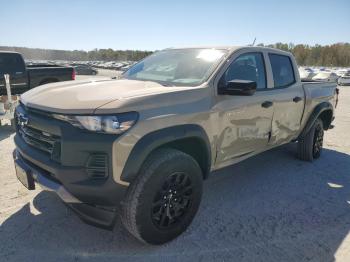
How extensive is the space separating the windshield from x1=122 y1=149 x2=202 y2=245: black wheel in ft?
3.08

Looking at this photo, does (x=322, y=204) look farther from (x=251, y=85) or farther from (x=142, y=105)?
(x=142, y=105)

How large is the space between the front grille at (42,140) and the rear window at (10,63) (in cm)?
823

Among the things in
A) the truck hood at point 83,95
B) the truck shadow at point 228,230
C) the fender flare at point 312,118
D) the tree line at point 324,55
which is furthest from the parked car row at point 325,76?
the tree line at point 324,55

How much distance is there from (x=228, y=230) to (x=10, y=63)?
9552 mm

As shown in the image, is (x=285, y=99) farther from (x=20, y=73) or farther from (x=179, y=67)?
(x=20, y=73)

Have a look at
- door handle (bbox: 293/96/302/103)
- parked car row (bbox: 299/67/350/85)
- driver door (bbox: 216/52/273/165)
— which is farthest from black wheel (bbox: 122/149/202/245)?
parked car row (bbox: 299/67/350/85)

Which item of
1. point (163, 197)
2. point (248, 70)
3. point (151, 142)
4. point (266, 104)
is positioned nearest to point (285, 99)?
point (266, 104)

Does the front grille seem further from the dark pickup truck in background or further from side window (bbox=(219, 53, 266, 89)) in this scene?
the dark pickup truck in background

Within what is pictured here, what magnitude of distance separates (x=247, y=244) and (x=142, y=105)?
163 centimetres

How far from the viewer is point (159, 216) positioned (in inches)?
123

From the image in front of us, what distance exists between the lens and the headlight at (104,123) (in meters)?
2.63

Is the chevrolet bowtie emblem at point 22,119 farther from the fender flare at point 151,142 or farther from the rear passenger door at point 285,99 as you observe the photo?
the rear passenger door at point 285,99

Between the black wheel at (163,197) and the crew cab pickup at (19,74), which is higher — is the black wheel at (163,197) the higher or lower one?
the lower one

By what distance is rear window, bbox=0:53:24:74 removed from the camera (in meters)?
10.5
